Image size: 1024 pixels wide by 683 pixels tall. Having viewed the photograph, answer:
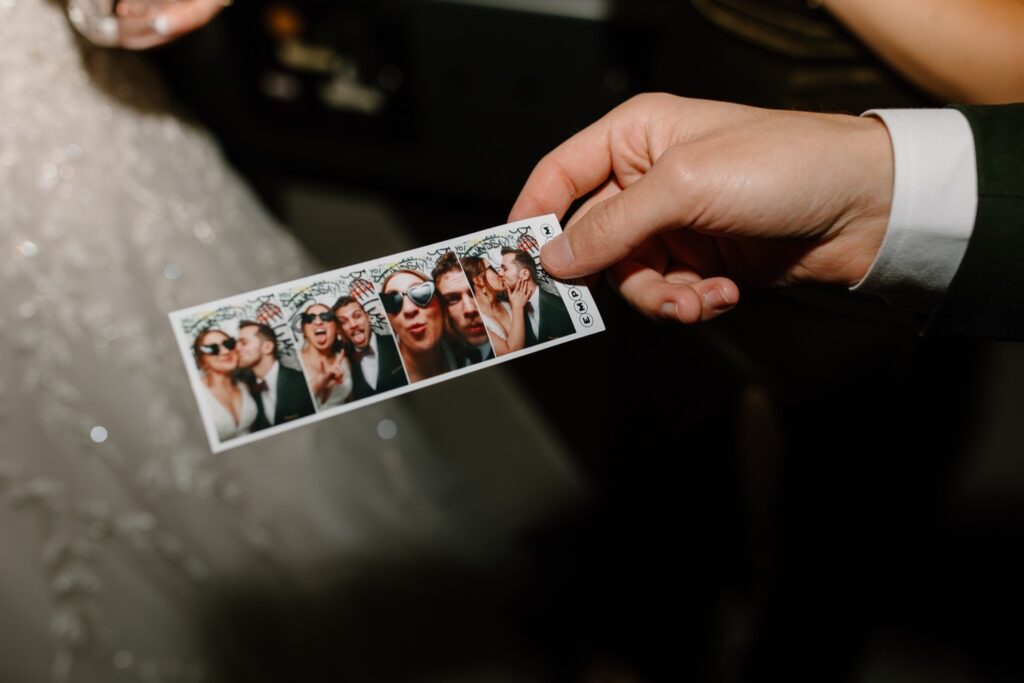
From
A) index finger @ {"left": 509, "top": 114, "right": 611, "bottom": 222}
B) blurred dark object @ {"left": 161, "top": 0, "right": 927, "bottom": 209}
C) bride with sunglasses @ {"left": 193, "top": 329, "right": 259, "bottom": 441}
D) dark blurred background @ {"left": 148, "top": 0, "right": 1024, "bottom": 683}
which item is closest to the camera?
bride with sunglasses @ {"left": 193, "top": 329, "right": 259, "bottom": 441}

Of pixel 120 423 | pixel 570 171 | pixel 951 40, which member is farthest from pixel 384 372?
pixel 951 40

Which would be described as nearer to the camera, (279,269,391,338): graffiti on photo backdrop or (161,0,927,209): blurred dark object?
(279,269,391,338): graffiti on photo backdrop

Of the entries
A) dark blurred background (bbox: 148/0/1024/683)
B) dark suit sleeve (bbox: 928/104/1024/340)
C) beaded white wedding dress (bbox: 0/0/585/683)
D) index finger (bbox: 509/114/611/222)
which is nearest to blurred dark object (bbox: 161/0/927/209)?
dark blurred background (bbox: 148/0/1024/683)

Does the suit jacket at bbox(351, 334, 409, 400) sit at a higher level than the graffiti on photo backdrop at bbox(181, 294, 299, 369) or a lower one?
lower

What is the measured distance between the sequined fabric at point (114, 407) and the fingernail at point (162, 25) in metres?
0.09

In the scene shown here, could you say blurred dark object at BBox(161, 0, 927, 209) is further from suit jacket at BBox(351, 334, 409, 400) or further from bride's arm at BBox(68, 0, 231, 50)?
suit jacket at BBox(351, 334, 409, 400)

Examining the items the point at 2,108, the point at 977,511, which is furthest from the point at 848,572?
the point at 2,108

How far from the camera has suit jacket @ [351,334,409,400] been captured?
17.8 inches

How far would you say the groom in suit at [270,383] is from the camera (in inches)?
17.4

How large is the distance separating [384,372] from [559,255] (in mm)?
156

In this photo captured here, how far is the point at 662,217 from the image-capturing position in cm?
48

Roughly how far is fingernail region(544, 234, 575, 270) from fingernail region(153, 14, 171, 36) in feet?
1.44

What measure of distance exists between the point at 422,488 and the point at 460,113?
88cm

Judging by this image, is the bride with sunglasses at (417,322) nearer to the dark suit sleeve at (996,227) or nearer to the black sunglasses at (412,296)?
the black sunglasses at (412,296)
